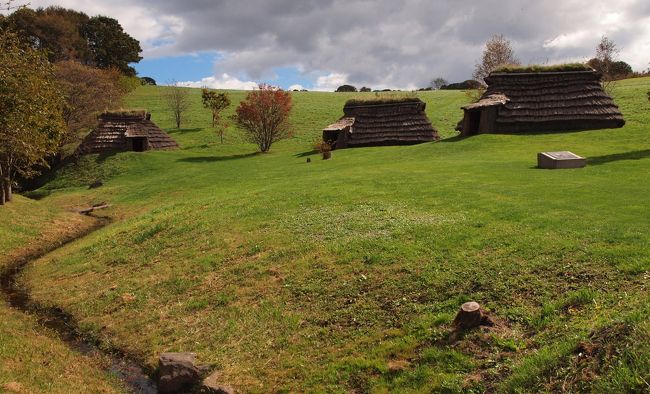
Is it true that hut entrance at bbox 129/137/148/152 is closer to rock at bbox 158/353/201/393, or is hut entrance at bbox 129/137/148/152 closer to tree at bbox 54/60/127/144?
tree at bbox 54/60/127/144

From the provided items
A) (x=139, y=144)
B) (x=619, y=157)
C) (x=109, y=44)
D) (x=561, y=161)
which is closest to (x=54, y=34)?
(x=109, y=44)

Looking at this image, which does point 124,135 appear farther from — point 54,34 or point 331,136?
point 54,34

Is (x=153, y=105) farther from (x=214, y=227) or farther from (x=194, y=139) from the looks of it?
(x=214, y=227)

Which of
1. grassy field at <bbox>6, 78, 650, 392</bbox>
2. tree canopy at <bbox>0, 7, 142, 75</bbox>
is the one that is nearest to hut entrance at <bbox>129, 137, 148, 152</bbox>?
grassy field at <bbox>6, 78, 650, 392</bbox>

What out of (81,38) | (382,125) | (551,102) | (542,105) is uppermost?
(81,38)

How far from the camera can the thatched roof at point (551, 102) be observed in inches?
1380

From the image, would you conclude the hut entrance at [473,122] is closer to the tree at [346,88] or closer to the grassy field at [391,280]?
the grassy field at [391,280]

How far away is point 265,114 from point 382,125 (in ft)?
38.0

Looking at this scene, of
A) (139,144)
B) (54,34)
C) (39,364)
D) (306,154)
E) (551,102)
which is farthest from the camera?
(54,34)

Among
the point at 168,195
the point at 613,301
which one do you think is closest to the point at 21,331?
the point at 613,301

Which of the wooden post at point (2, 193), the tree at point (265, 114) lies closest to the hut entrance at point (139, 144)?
the tree at point (265, 114)

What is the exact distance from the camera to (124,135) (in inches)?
1779

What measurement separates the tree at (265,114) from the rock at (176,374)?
3796 centimetres

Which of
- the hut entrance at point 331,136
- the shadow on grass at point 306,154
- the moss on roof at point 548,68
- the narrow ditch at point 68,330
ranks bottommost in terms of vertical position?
the narrow ditch at point 68,330
